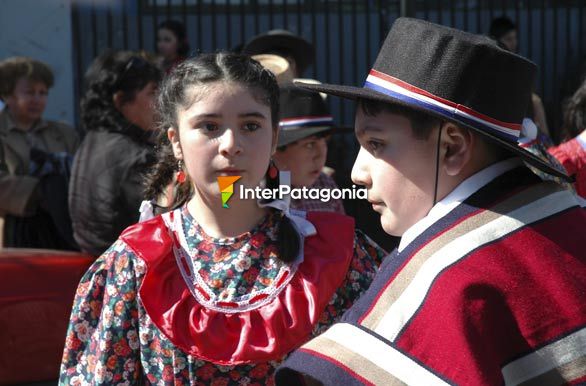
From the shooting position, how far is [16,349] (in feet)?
13.3

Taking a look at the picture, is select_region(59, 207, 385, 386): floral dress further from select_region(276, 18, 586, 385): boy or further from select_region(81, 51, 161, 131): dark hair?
select_region(81, 51, 161, 131): dark hair

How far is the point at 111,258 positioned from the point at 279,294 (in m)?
0.44

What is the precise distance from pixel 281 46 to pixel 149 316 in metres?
3.34

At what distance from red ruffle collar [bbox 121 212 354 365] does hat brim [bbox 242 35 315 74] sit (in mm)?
3060

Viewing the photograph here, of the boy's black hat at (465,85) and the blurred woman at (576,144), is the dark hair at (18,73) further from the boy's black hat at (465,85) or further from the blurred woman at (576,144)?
the boy's black hat at (465,85)

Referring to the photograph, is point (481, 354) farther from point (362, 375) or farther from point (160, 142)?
point (160, 142)

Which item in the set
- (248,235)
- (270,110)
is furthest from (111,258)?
(270,110)

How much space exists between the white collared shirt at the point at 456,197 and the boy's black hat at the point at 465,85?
0.20 ft

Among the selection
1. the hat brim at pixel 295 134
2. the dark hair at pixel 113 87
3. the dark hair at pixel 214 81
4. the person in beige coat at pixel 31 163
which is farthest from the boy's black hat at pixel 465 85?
the person in beige coat at pixel 31 163

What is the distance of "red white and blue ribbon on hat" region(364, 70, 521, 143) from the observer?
6.32 feet

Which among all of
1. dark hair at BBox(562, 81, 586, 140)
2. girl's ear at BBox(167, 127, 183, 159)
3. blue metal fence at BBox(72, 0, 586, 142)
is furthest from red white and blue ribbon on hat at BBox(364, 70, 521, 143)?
blue metal fence at BBox(72, 0, 586, 142)

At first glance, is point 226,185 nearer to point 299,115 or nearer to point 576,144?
point 299,115

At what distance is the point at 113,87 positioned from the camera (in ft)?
15.4

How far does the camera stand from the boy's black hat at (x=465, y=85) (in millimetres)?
1935
